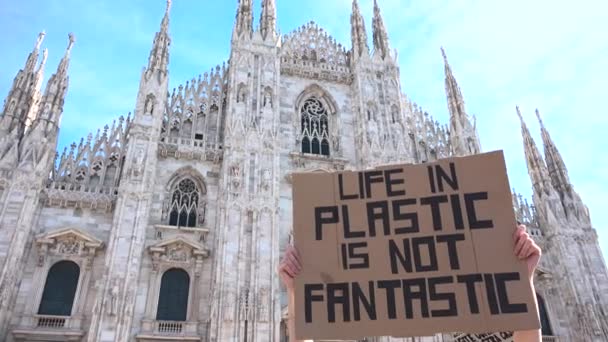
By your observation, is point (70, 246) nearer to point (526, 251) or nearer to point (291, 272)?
point (291, 272)

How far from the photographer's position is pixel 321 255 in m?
5.05

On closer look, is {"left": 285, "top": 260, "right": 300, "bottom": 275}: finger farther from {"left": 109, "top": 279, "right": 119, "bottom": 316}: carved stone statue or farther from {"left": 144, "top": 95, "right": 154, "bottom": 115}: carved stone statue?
{"left": 144, "top": 95, "right": 154, "bottom": 115}: carved stone statue

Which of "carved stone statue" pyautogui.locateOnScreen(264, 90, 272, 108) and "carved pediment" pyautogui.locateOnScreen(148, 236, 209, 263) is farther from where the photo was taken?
"carved stone statue" pyautogui.locateOnScreen(264, 90, 272, 108)

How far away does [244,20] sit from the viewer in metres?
23.3

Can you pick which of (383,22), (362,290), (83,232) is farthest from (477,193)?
(383,22)

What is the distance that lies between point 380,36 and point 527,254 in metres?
23.1

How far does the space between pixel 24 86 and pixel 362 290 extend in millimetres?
19391

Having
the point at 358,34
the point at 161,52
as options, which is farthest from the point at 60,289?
the point at 358,34

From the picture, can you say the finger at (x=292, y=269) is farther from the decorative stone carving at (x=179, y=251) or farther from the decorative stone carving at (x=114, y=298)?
the decorative stone carving at (x=179, y=251)

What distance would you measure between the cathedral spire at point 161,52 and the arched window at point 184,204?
5.40 metres

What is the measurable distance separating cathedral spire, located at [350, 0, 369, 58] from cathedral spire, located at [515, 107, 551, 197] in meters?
9.57

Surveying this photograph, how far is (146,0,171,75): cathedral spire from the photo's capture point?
20922 mm

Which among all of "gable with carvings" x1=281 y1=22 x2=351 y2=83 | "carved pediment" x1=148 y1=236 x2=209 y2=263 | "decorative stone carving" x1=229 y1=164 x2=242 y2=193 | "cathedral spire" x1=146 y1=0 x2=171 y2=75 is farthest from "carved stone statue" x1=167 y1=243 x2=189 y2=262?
"gable with carvings" x1=281 y1=22 x2=351 y2=83

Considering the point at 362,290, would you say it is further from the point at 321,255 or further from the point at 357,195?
the point at 357,195
